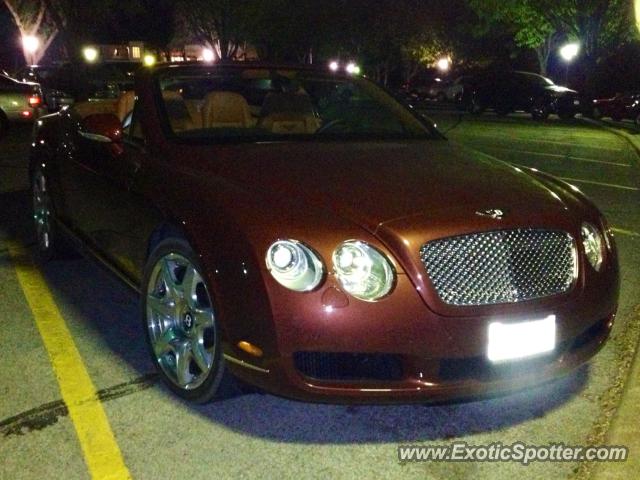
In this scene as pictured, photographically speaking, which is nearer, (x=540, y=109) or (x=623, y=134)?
(x=623, y=134)

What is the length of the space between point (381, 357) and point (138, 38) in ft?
175

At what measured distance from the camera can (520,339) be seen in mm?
3033

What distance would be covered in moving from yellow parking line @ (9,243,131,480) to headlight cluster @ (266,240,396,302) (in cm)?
95

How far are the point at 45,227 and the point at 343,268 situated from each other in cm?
354

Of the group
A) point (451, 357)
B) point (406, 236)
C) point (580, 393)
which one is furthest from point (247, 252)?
point (580, 393)

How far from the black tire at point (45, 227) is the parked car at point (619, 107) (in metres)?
17.6

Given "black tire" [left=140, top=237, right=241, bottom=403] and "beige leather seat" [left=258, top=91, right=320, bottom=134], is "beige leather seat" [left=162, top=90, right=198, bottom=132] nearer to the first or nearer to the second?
"beige leather seat" [left=258, top=91, right=320, bottom=134]

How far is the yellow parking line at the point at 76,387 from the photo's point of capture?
9.91 feet

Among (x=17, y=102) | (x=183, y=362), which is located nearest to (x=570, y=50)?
(x=17, y=102)

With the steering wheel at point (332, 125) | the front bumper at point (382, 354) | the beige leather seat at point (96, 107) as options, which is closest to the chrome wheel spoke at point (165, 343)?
the front bumper at point (382, 354)

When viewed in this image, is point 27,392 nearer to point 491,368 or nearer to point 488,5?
point 491,368

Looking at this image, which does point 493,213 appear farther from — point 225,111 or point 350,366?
point 225,111

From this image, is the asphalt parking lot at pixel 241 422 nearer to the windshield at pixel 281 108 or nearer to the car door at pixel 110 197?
the car door at pixel 110 197

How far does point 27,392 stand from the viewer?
3.61 metres
